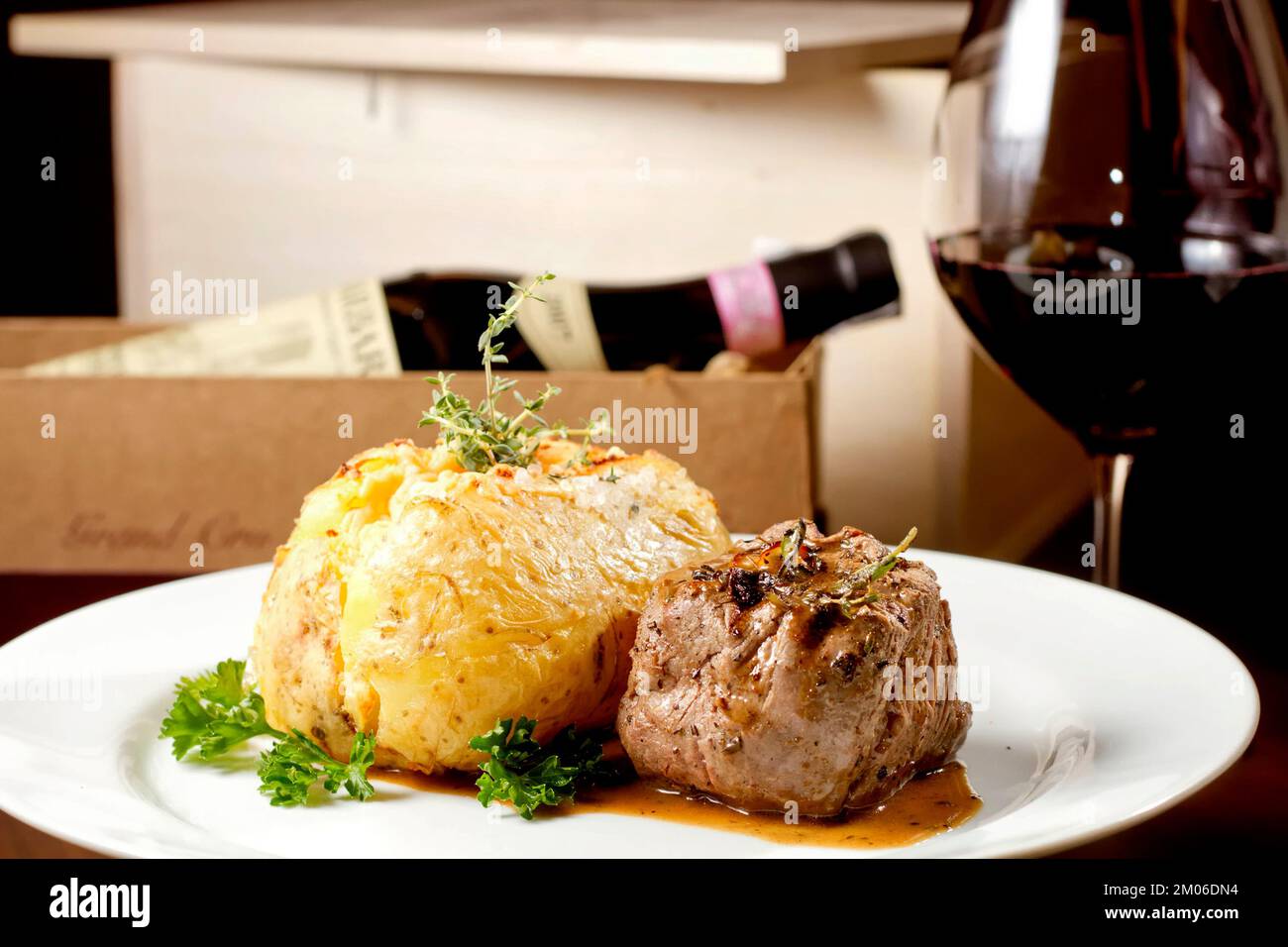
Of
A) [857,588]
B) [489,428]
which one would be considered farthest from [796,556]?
[489,428]

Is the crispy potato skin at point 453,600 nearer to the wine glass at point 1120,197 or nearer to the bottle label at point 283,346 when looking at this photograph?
the wine glass at point 1120,197

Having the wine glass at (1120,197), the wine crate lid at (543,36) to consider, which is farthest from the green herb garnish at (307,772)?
the wine crate lid at (543,36)

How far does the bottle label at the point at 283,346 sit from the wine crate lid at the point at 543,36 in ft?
1.91

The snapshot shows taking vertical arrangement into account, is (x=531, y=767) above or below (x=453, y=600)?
below

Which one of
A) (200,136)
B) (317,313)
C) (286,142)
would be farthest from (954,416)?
(200,136)

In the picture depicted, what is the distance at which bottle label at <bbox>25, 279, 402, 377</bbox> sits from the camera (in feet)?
6.07

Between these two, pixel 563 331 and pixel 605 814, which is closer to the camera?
pixel 605 814

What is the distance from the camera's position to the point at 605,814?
94cm

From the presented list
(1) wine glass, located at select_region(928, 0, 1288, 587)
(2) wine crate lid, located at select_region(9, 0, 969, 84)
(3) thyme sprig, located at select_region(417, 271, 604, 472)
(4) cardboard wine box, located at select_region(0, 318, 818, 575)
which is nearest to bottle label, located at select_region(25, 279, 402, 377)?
(4) cardboard wine box, located at select_region(0, 318, 818, 575)

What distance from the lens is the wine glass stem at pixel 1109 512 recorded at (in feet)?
4.04

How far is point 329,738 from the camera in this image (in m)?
1.04

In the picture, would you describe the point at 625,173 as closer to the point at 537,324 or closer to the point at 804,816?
the point at 537,324

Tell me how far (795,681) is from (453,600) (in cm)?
25

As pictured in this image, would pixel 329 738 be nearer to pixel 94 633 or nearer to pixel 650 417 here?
pixel 94 633
